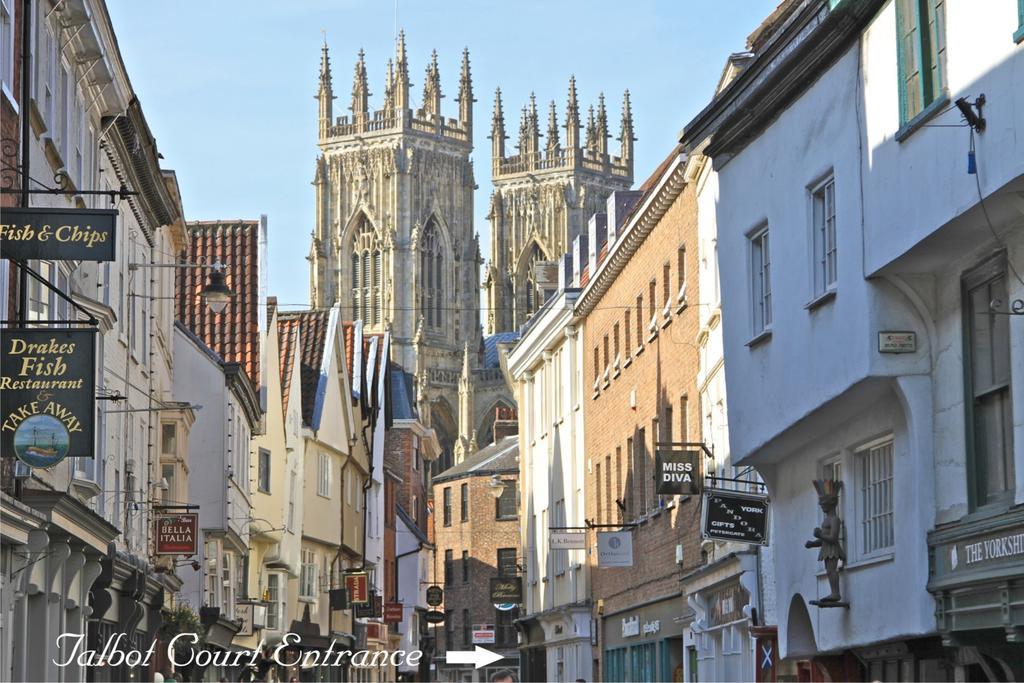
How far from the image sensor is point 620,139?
190625 millimetres

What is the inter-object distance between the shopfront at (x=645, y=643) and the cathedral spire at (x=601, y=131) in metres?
148

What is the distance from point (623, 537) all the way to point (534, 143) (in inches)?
6035

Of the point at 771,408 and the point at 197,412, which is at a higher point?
the point at 197,412

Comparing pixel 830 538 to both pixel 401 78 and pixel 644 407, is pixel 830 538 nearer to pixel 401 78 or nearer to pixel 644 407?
pixel 644 407

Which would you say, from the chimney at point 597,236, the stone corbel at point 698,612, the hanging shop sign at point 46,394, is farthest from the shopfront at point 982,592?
the chimney at point 597,236

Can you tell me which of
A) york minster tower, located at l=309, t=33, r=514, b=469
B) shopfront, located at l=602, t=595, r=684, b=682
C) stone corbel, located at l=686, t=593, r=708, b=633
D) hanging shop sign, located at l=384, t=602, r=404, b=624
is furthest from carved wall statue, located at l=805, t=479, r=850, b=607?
york minster tower, located at l=309, t=33, r=514, b=469

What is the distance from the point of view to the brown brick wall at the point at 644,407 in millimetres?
32219

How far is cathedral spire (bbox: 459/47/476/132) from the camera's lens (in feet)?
561

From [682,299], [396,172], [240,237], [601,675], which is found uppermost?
[396,172]

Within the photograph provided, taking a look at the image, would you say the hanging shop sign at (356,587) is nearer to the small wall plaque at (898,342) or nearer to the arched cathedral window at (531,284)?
the small wall plaque at (898,342)

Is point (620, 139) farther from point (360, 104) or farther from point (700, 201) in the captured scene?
point (700, 201)

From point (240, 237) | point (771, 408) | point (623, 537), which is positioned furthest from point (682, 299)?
point (240, 237)

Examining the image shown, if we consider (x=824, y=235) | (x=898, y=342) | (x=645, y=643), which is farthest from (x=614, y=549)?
(x=898, y=342)

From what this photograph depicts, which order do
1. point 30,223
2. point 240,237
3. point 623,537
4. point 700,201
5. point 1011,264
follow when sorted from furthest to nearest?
point 240,237 < point 623,537 < point 700,201 < point 30,223 < point 1011,264
